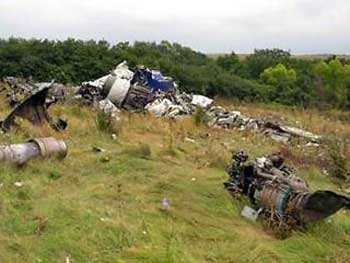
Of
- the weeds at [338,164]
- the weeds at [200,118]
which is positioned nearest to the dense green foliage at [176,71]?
the weeds at [200,118]

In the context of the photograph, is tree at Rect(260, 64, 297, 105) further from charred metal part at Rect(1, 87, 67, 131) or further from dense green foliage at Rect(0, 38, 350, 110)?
charred metal part at Rect(1, 87, 67, 131)

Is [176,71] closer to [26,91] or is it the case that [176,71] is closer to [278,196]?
[26,91]

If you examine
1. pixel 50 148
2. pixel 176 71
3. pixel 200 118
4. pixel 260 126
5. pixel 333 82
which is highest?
pixel 50 148

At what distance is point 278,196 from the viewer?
200 inches

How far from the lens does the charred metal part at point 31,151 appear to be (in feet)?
18.6

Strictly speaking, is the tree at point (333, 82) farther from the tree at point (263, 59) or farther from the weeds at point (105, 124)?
the weeds at point (105, 124)

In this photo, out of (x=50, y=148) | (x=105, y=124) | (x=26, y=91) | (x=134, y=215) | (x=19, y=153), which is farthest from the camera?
(x=26, y=91)

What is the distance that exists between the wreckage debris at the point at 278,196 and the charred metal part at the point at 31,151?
5.90ft

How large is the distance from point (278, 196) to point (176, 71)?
1880 centimetres

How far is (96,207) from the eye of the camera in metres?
4.77

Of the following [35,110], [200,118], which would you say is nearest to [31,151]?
[35,110]

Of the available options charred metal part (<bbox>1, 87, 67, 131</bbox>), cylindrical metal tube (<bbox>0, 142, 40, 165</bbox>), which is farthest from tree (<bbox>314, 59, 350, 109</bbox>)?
cylindrical metal tube (<bbox>0, 142, 40, 165</bbox>)

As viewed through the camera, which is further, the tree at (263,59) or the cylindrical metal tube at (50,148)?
the tree at (263,59)

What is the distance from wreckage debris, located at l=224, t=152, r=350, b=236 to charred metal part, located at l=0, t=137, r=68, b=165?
180 cm
